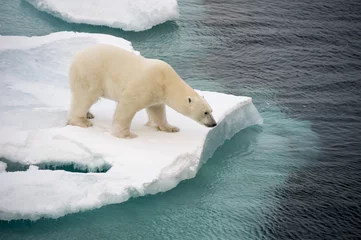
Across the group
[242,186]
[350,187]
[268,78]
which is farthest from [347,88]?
[242,186]

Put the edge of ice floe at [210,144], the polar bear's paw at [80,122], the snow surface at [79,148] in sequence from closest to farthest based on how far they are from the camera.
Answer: the snow surface at [79,148], the edge of ice floe at [210,144], the polar bear's paw at [80,122]

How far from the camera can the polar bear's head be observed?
5.41 metres

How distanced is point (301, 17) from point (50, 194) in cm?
658

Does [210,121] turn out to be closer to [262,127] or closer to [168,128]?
[168,128]

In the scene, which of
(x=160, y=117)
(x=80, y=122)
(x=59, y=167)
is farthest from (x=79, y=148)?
(x=160, y=117)

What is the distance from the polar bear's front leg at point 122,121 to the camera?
17.6ft

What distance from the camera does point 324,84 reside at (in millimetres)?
7922

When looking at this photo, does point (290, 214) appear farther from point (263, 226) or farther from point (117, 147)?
point (117, 147)

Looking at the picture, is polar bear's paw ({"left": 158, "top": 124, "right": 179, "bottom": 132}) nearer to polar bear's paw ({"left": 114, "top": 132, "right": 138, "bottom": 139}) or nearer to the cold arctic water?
polar bear's paw ({"left": 114, "top": 132, "right": 138, "bottom": 139})

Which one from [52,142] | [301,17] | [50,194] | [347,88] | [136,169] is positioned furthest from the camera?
[301,17]

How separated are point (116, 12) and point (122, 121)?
3.90 m

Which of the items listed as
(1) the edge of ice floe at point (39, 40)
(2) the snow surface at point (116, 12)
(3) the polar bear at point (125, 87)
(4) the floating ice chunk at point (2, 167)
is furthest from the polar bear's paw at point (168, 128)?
(2) the snow surface at point (116, 12)

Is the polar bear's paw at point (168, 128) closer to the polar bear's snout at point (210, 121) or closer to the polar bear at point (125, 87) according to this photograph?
the polar bear at point (125, 87)

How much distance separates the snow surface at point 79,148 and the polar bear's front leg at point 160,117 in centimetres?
8
